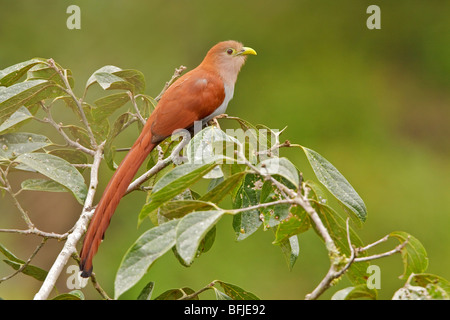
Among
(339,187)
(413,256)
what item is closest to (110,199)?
(339,187)

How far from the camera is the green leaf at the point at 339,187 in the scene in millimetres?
1055

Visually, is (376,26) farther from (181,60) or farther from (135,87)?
(135,87)

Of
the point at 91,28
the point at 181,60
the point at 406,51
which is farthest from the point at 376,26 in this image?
the point at 91,28

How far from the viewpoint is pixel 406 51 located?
3656mm

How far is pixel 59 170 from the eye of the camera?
3.76ft

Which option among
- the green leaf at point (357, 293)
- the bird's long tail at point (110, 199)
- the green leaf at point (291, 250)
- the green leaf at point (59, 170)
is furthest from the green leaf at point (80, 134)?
the green leaf at point (357, 293)

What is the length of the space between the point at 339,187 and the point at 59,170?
526mm

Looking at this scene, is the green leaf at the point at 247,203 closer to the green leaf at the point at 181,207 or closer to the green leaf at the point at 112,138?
the green leaf at the point at 181,207

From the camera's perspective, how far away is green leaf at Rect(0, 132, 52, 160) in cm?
123

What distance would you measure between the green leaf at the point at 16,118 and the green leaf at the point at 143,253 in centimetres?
54

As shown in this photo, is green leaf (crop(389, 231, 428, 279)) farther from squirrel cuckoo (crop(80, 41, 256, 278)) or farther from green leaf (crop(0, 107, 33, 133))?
green leaf (crop(0, 107, 33, 133))

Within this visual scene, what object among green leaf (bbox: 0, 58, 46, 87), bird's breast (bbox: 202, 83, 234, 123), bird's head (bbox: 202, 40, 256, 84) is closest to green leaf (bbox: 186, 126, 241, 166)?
green leaf (bbox: 0, 58, 46, 87)

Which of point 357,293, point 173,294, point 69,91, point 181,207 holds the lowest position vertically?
point 173,294

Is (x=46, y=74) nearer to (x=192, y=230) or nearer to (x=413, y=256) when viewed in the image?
(x=192, y=230)
